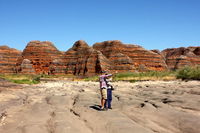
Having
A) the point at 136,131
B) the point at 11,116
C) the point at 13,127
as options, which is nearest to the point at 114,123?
the point at 136,131

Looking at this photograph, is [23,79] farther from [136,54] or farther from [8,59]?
[8,59]

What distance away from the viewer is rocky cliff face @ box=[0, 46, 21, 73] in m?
99.5

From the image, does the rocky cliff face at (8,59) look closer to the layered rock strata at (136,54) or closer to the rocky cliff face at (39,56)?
the rocky cliff face at (39,56)

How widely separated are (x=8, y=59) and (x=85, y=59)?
39257 mm

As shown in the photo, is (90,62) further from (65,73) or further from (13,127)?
(13,127)

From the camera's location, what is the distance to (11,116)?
809 cm

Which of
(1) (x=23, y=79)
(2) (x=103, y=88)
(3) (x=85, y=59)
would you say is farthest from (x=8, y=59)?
(2) (x=103, y=88)

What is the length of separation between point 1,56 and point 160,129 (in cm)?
10379

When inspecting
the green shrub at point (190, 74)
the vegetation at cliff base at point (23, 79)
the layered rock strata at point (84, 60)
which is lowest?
the vegetation at cliff base at point (23, 79)

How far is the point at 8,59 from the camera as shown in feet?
339

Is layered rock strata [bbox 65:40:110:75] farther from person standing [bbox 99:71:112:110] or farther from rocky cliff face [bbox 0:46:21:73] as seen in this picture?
person standing [bbox 99:71:112:110]

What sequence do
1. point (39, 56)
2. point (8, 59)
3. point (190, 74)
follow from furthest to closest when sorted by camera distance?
point (8, 59), point (39, 56), point (190, 74)

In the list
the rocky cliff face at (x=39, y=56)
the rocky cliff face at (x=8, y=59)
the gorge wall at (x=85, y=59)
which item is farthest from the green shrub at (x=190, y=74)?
the rocky cliff face at (x=8, y=59)

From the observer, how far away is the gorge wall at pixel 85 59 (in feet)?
265
